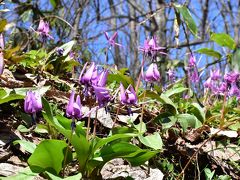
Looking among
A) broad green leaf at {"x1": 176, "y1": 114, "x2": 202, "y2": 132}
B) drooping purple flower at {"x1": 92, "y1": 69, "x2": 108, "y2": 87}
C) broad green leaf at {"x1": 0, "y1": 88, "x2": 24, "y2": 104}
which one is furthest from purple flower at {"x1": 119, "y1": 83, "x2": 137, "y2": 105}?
broad green leaf at {"x1": 176, "y1": 114, "x2": 202, "y2": 132}

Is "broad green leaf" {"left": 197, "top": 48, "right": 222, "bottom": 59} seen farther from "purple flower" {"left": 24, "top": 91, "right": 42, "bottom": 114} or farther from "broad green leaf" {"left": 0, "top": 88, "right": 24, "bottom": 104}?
"purple flower" {"left": 24, "top": 91, "right": 42, "bottom": 114}

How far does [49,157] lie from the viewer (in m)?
1.53

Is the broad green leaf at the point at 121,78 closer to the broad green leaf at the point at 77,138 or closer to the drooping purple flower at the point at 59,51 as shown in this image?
the drooping purple flower at the point at 59,51

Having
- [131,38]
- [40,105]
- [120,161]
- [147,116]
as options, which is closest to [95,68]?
[40,105]

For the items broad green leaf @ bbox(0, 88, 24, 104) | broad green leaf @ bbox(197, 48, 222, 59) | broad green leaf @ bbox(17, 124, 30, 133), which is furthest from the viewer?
broad green leaf @ bbox(197, 48, 222, 59)

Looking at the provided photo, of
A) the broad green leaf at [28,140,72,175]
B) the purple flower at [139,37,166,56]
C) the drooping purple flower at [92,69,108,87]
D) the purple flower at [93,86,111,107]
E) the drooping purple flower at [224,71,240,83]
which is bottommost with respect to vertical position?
the broad green leaf at [28,140,72,175]

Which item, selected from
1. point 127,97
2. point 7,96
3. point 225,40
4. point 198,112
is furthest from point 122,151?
point 225,40

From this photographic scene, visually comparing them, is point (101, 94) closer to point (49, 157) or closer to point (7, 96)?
point (49, 157)

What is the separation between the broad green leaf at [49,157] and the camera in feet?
4.84

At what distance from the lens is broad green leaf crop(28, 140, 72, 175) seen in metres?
1.47

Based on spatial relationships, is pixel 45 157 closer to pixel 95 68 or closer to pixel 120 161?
pixel 95 68

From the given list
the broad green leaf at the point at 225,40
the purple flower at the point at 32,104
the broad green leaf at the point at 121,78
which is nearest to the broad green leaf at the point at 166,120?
the broad green leaf at the point at 121,78

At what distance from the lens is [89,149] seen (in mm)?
1597

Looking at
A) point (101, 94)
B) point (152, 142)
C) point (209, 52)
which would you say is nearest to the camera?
point (101, 94)
